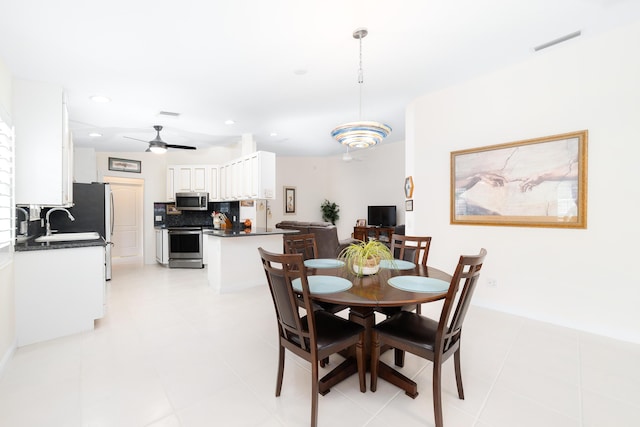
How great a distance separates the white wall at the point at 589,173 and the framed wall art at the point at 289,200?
5242 millimetres

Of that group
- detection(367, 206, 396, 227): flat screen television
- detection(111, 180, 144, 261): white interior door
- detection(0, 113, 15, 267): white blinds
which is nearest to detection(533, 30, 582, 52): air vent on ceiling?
detection(367, 206, 396, 227): flat screen television

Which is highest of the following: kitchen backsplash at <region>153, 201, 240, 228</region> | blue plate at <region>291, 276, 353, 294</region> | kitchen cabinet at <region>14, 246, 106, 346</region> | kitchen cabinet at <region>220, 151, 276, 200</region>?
kitchen cabinet at <region>220, 151, 276, 200</region>

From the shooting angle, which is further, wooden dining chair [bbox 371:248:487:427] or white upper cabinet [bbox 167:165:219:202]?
white upper cabinet [bbox 167:165:219:202]

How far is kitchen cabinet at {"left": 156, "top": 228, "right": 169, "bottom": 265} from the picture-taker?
6.03m

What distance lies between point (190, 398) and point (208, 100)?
3.42m

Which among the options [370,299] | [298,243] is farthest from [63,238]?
[370,299]

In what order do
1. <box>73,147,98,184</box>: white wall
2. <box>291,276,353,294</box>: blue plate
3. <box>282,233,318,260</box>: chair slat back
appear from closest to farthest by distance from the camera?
<box>291,276,353,294</box>: blue plate
<box>282,233,318,260</box>: chair slat back
<box>73,147,98,184</box>: white wall

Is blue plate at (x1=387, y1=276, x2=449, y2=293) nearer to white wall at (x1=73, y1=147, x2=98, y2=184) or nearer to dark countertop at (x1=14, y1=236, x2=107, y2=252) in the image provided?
dark countertop at (x1=14, y1=236, x2=107, y2=252)

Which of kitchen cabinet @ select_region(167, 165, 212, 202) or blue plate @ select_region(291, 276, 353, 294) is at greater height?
kitchen cabinet @ select_region(167, 165, 212, 202)

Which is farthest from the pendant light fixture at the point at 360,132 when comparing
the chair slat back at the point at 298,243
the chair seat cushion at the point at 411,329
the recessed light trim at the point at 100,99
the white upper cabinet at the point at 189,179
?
the white upper cabinet at the point at 189,179

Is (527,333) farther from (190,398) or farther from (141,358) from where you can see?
(141,358)

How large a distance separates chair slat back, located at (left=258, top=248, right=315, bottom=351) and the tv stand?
5.01 metres

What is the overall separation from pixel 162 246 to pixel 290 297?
18.0 feet

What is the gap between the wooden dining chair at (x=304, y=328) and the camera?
161 cm
